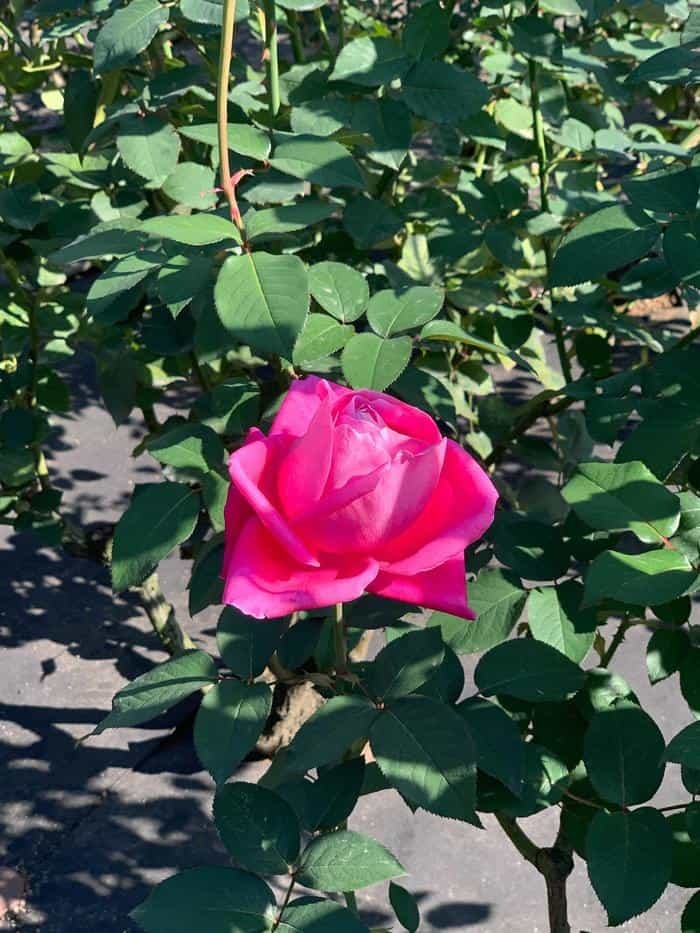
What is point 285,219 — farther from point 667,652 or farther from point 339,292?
point 667,652

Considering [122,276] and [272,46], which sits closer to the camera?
[122,276]

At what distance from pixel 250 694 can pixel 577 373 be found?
7.49 ft

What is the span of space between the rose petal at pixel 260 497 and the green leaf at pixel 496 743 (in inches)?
13.3

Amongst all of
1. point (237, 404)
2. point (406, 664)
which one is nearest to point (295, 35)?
point (237, 404)

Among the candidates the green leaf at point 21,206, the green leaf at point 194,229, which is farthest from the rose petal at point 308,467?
the green leaf at point 21,206

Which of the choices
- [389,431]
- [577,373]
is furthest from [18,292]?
[577,373]

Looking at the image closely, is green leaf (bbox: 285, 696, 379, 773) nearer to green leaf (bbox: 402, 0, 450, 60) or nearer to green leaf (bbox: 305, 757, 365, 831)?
green leaf (bbox: 305, 757, 365, 831)

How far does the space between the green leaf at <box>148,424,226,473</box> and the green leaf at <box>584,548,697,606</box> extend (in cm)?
48

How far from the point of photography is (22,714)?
7.93 ft

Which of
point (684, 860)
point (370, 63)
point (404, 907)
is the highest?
point (370, 63)

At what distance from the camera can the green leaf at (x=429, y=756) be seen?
3.17 ft

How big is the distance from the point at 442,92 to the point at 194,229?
2.03 feet

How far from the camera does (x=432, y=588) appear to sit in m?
0.90

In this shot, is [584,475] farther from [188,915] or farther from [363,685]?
[188,915]
